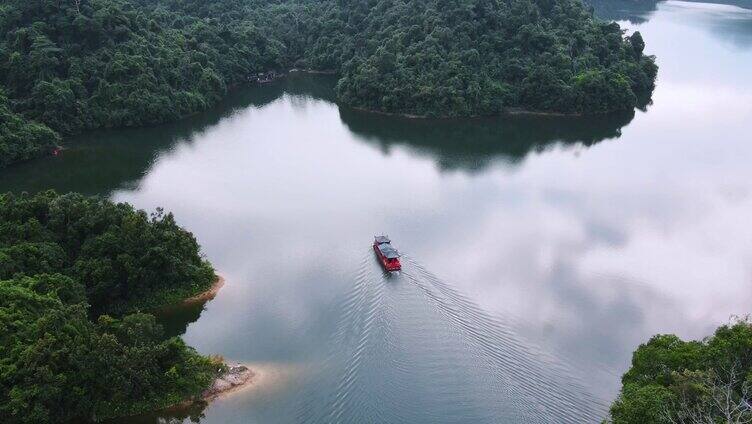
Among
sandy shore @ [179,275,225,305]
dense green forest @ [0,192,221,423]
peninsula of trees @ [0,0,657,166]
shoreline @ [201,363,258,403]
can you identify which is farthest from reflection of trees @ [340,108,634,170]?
shoreline @ [201,363,258,403]

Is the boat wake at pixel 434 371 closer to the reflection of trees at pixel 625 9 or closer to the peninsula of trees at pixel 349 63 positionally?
the peninsula of trees at pixel 349 63

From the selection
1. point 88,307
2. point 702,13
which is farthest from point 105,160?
point 702,13

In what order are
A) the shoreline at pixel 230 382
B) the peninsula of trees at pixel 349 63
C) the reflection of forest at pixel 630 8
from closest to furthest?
the shoreline at pixel 230 382
the peninsula of trees at pixel 349 63
the reflection of forest at pixel 630 8

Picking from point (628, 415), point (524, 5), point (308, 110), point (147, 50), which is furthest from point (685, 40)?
point (628, 415)

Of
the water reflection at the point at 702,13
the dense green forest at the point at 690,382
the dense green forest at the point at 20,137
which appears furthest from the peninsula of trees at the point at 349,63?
the water reflection at the point at 702,13

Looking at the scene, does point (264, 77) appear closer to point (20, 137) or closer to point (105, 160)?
point (105, 160)
